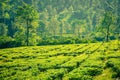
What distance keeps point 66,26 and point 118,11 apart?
51190mm

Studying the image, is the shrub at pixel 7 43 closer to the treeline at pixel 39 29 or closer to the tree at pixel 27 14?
the treeline at pixel 39 29

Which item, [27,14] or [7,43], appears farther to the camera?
[27,14]

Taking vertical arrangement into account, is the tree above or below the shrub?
above

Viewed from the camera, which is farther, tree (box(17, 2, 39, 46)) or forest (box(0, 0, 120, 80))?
tree (box(17, 2, 39, 46))

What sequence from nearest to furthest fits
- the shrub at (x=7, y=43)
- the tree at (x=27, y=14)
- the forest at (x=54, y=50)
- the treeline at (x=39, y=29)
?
the forest at (x=54, y=50) < the shrub at (x=7, y=43) < the tree at (x=27, y=14) < the treeline at (x=39, y=29)

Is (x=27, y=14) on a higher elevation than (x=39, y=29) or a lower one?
higher

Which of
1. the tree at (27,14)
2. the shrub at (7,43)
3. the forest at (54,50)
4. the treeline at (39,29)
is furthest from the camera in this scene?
the treeline at (39,29)

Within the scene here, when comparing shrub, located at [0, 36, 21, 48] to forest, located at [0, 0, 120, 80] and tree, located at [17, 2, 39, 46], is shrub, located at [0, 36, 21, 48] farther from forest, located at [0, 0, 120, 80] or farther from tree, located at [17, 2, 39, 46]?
tree, located at [17, 2, 39, 46]

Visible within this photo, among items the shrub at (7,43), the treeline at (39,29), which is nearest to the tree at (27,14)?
the treeline at (39,29)

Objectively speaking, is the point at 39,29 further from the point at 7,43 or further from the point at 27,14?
the point at 7,43

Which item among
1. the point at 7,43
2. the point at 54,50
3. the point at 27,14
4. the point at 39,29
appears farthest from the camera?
the point at 39,29

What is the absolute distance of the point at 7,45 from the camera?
78688 mm

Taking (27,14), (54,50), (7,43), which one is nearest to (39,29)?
(27,14)

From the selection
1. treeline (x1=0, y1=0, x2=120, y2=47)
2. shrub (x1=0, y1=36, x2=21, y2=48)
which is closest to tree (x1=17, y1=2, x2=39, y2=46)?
treeline (x1=0, y1=0, x2=120, y2=47)
